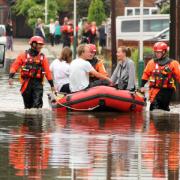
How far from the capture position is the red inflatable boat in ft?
65.3

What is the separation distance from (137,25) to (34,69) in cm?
3253

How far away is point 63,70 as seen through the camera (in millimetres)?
21250

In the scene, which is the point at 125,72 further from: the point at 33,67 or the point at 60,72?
the point at 33,67

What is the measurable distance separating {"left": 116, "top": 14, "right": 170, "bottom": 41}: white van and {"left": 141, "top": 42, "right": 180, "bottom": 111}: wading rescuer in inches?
1228

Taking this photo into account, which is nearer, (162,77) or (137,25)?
(162,77)

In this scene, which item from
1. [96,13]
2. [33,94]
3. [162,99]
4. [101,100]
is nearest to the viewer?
[101,100]

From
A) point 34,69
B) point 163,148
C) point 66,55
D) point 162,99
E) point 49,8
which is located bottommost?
point 49,8

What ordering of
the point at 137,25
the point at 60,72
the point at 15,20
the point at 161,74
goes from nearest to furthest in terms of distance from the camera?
1. the point at 161,74
2. the point at 60,72
3. the point at 137,25
4. the point at 15,20

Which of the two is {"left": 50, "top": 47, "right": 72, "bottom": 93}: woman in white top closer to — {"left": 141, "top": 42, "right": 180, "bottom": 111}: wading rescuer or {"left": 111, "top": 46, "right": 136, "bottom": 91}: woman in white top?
{"left": 111, "top": 46, "right": 136, "bottom": 91}: woman in white top

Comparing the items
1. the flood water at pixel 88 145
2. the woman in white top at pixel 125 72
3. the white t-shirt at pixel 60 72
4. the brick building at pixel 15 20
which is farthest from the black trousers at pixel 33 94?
the brick building at pixel 15 20

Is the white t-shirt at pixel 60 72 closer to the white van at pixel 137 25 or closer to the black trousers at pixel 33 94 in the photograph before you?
the black trousers at pixel 33 94

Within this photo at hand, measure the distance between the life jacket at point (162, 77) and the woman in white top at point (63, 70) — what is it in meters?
1.88

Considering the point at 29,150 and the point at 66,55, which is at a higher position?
the point at 66,55

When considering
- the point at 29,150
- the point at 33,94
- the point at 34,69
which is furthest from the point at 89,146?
the point at 33,94
